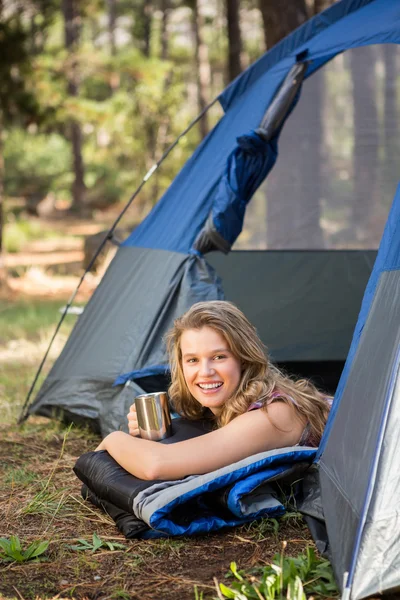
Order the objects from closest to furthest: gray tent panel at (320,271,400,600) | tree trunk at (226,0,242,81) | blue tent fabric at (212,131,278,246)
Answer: gray tent panel at (320,271,400,600) < blue tent fabric at (212,131,278,246) < tree trunk at (226,0,242,81)

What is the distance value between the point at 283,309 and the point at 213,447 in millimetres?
2335

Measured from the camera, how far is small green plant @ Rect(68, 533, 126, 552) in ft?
8.14

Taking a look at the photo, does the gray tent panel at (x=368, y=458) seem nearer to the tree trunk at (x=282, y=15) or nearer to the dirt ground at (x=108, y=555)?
the dirt ground at (x=108, y=555)

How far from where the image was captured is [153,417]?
2.77 metres

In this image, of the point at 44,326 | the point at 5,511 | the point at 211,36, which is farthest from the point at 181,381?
the point at 211,36

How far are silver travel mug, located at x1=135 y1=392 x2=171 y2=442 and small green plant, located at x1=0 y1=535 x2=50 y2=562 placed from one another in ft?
1.67

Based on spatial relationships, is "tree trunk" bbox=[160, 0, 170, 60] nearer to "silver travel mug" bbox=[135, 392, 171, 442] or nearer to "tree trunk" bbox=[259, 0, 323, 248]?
"tree trunk" bbox=[259, 0, 323, 248]

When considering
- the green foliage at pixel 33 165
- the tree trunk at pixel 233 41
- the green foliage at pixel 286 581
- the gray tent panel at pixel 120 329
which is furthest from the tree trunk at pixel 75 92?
the green foliage at pixel 286 581

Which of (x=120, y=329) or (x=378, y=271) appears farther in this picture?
(x=120, y=329)

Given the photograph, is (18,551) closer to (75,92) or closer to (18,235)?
(18,235)

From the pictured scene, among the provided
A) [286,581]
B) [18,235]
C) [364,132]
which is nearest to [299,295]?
[364,132]

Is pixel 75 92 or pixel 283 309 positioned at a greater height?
pixel 75 92

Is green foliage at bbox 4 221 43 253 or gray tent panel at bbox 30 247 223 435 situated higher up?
gray tent panel at bbox 30 247 223 435

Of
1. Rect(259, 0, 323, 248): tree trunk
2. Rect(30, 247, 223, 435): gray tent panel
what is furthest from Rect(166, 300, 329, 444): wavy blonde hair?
Rect(259, 0, 323, 248): tree trunk
